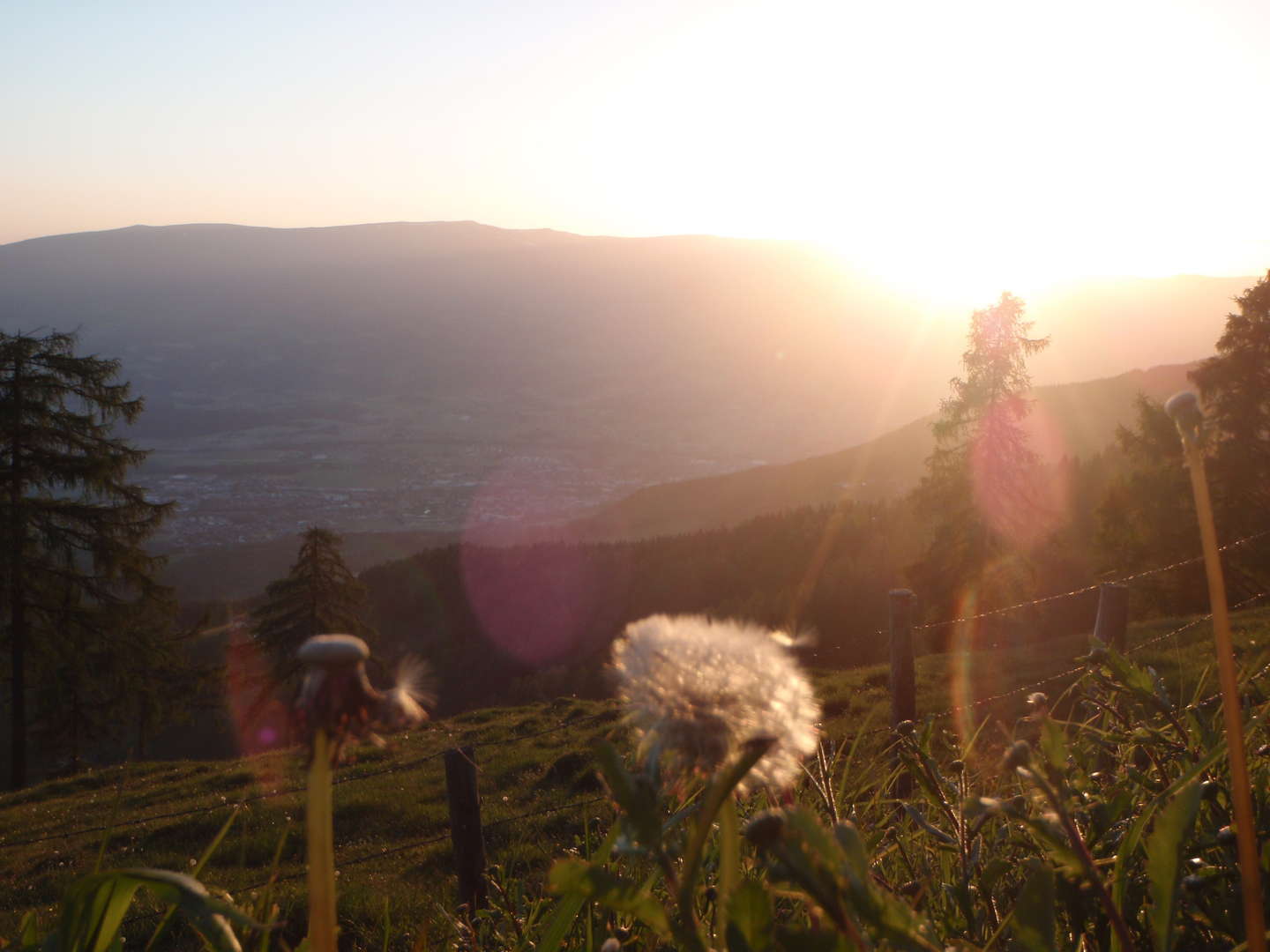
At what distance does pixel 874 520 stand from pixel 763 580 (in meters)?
4.35

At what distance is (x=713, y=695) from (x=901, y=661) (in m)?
5.28

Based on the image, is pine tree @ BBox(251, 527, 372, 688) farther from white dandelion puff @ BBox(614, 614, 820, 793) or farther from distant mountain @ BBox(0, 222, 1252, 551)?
distant mountain @ BBox(0, 222, 1252, 551)

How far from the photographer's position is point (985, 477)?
71.6ft

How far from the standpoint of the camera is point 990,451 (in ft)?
72.5

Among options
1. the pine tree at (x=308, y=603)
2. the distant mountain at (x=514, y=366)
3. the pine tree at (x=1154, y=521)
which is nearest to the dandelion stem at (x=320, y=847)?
the pine tree at (x=1154, y=521)

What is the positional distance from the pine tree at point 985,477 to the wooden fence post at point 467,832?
18.9 m

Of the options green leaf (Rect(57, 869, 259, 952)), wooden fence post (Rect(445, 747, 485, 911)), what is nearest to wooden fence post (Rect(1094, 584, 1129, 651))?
wooden fence post (Rect(445, 747, 485, 911))

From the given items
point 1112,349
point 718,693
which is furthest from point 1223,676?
point 1112,349

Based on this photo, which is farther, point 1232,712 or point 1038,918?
point 1038,918

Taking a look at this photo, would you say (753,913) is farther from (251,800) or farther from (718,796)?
(251,800)

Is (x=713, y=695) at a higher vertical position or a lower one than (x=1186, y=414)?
lower

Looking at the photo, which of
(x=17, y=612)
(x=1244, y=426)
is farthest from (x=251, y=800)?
(x=17, y=612)

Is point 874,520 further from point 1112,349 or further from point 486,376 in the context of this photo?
point 486,376

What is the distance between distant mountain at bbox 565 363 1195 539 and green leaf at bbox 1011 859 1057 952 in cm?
3723
